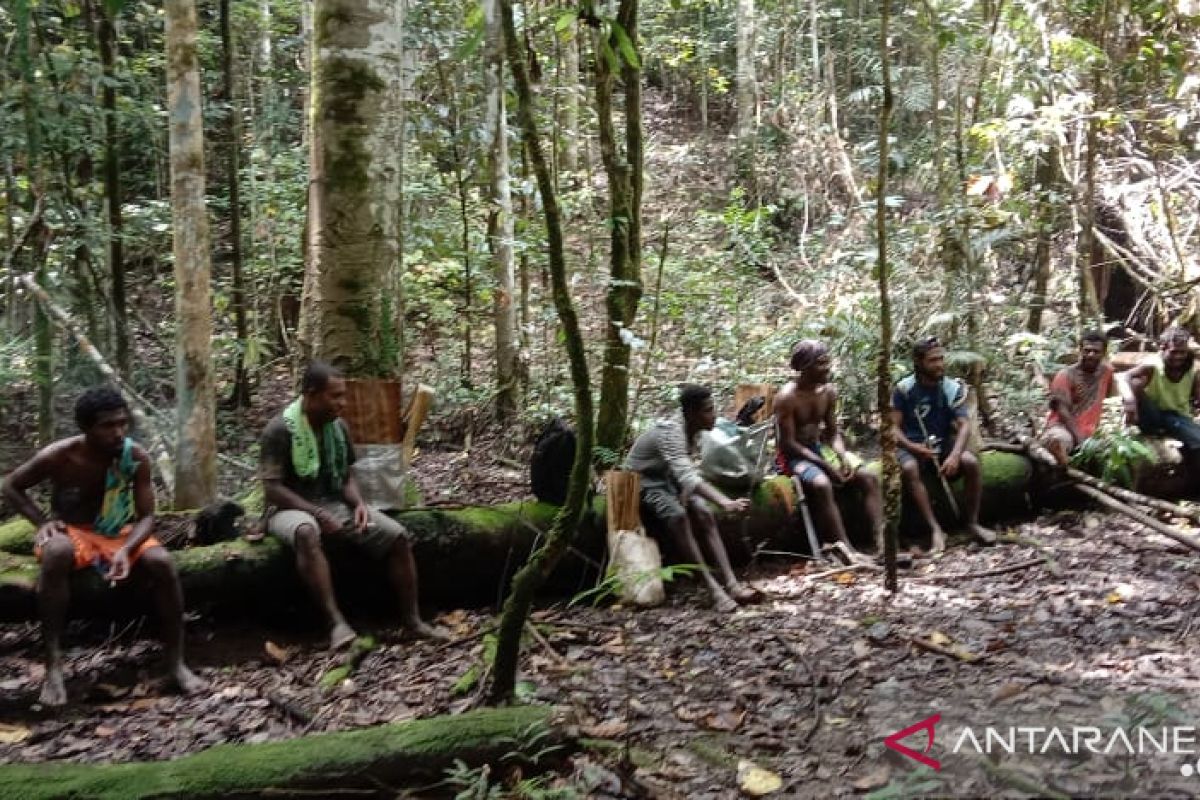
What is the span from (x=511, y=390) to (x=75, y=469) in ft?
18.0

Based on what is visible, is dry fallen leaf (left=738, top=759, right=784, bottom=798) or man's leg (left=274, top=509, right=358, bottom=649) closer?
dry fallen leaf (left=738, top=759, right=784, bottom=798)

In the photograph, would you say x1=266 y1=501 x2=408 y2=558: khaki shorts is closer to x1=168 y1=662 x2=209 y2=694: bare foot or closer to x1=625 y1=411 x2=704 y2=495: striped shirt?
x1=168 y1=662 x2=209 y2=694: bare foot

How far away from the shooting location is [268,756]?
11.5ft

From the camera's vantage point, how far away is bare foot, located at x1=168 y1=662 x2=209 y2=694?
15.9 feet

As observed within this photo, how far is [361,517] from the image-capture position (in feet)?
18.2

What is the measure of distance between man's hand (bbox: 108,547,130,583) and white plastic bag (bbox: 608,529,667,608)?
8.88ft

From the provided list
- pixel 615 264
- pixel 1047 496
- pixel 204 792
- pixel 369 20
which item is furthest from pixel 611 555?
pixel 1047 496

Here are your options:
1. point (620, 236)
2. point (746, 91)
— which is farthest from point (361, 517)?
point (746, 91)

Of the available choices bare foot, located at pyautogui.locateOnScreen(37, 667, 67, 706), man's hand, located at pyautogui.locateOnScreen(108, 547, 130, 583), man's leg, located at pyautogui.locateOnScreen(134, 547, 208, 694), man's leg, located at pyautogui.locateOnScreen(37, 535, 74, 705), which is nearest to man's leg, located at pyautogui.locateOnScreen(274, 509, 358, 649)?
man's leg, located at pyautogui.locateOnScreen(134, 547, 208, 694)

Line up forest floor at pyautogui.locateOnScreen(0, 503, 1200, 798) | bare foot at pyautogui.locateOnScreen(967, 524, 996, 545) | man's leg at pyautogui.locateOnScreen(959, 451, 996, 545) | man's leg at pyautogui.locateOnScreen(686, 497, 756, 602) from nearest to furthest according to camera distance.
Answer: forest floor at pyautogui.locateOnScreen(0, 503, 1200, 798)
man's leg at pyautogui.locateOnScreen(686, 497, 756, 602)
bare foot at pyautogui.locateOnScreen(967, 524, 996, 545)
man's leg at pyautogui.locateOnScreen(959, 451, 996, 545)

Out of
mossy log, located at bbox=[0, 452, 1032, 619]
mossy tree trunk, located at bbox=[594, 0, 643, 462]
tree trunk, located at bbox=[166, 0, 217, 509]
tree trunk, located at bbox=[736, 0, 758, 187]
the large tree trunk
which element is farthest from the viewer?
tree trunk, located at bbox=[736, 0, 758, 187]

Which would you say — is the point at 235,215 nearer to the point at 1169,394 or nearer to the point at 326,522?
the point at 326,522

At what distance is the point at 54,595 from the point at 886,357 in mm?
4638

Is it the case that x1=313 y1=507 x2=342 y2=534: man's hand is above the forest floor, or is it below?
above
